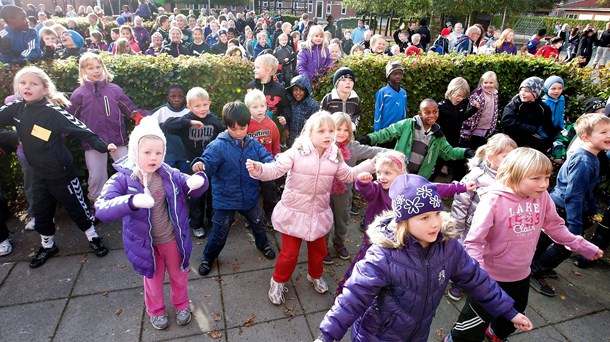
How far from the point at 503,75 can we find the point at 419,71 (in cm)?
192

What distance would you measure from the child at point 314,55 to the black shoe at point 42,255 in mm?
4878

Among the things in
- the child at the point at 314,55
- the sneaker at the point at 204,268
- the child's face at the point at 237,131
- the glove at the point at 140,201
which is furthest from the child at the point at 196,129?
the child at the point at 314,55

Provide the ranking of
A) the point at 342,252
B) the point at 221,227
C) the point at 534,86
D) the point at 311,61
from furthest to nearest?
the point at 311,61 → the point at 534,86 → the point at 342,252 → the point at 221,227

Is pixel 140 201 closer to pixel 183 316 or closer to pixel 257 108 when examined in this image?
pixel 183 316

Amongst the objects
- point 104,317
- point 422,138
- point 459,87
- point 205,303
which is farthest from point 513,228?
point 104,317

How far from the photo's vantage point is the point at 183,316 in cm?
344

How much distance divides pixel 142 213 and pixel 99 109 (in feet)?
8.36

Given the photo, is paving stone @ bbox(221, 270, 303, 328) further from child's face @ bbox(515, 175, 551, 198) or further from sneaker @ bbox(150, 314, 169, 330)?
child's face @ bbox(515, 175, 551, 198)

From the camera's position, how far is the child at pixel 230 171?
12.3 ft

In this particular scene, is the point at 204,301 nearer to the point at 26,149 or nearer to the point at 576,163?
the point at 26,149

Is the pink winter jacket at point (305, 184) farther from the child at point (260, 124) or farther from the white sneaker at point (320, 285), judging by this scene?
the child at point (260, 124)

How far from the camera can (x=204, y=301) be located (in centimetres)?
376

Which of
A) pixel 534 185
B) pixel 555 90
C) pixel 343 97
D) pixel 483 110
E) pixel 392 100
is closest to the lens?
pixel 534 185

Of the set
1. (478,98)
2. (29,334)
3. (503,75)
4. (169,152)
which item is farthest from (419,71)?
(29,334)
